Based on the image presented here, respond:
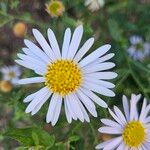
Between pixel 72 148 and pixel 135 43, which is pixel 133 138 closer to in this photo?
pixel 72 148

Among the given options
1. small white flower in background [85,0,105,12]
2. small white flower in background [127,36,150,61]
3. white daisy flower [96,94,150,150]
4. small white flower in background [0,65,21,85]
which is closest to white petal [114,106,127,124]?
white daisy flower [96,94,150,150]

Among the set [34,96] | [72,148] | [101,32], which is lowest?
[72,148]

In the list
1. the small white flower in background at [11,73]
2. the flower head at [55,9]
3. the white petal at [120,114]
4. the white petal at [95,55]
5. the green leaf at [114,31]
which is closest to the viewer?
the white petal at [95,55]

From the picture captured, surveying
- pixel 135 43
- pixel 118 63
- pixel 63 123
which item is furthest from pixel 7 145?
pixel 135 43

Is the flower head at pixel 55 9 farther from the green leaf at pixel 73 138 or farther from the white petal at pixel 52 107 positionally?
the green leaf at pixel 73 138

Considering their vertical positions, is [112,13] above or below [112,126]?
above

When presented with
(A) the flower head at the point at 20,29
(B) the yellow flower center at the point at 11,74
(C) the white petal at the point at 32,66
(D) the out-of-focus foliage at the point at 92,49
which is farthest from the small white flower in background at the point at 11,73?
(C) the white petal at the point at 32,66

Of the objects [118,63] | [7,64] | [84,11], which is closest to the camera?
[118,63]

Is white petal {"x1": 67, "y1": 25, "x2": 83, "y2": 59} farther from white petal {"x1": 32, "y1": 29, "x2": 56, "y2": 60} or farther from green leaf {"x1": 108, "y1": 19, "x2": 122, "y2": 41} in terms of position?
green leaf {"x1": 108, "y1": 19, "x2": 122, "y2": 41}
